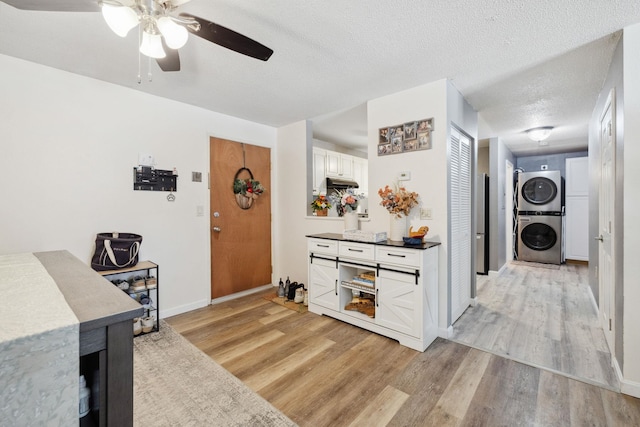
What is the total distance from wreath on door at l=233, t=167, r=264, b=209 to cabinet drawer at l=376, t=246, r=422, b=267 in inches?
74.8

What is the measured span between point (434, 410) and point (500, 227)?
4088mm

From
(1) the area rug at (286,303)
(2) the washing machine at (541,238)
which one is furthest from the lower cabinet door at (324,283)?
(2) the washing machine at (541,238)

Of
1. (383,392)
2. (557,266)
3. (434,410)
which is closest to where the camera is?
(434,410)

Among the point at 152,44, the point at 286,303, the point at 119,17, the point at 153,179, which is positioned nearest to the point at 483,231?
the point at 286,303

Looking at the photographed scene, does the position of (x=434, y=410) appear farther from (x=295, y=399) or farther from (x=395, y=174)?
(x=395, y=174)

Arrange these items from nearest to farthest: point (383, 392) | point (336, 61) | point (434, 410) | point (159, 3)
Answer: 1. point (159, 3)
2. point (434, 410)
3. point (383, 392)
4. point (336, 61)

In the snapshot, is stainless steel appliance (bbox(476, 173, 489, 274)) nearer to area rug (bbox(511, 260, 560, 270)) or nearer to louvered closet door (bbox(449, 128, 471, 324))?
area rug (bbox(511, 260, 560, 270))

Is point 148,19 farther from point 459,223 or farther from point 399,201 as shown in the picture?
point 459,223

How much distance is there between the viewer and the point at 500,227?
4824 mm

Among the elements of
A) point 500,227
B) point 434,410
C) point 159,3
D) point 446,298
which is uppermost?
point 159,3

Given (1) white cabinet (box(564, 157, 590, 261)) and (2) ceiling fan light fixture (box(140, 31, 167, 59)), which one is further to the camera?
(1) white cabinet (box(564, 157, 590, 261))

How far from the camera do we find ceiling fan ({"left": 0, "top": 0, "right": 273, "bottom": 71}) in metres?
1.27

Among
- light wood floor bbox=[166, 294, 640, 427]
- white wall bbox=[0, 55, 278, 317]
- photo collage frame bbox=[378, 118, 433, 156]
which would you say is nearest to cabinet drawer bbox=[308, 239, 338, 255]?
light wood floor bbox=[166, 294, 640, 427]

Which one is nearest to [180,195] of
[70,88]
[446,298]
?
[70,88]
